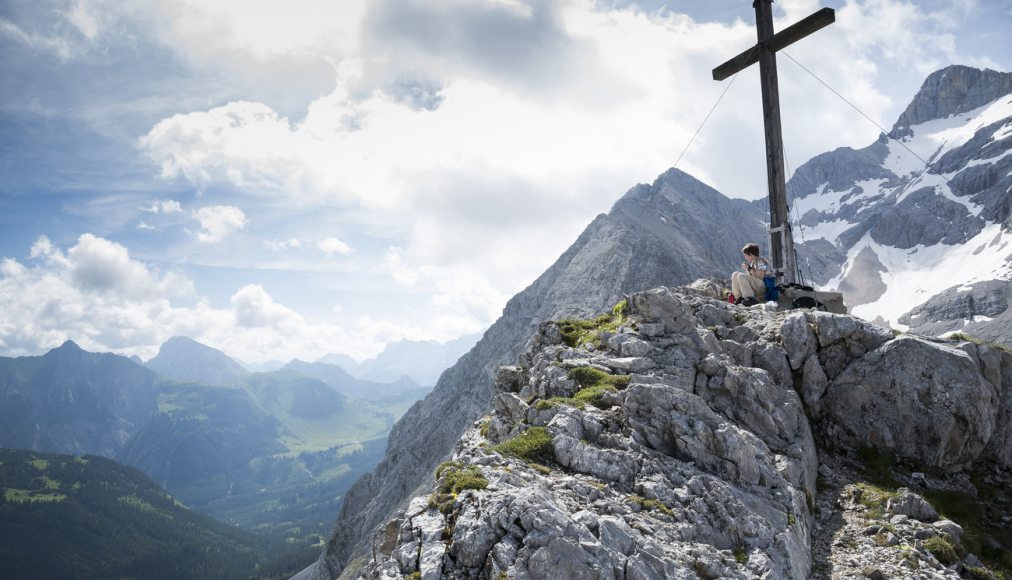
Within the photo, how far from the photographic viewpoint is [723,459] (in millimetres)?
16281

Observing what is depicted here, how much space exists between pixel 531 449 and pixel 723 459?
241 inches

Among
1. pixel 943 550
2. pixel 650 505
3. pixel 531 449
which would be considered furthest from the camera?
pixel 531 449

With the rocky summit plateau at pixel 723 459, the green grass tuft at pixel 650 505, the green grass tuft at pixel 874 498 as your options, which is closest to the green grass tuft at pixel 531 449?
the rocky summit plateau at pixel 723 459

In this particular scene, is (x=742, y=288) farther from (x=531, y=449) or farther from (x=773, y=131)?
(x=531, y=449)

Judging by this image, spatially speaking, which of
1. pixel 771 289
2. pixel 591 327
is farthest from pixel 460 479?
pixel 771 289

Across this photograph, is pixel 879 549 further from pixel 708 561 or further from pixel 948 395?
pixel 948 395

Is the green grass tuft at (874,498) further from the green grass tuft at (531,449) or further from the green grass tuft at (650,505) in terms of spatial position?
the green grass tuft at (531,449)

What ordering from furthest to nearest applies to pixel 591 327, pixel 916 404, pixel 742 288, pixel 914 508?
pixel 742 288 → pixel 591 327 → pixel 916 404 → pixel 914 508

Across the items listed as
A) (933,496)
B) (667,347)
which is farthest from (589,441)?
(933,496)

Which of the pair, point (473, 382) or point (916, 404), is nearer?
point (916, 404)

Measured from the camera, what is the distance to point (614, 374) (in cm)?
2011

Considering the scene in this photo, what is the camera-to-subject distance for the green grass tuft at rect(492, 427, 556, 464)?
15.3 metres

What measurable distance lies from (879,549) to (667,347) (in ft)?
30.2

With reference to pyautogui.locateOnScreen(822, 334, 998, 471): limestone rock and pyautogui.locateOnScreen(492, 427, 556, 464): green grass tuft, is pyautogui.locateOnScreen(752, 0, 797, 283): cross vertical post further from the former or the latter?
pyautogui.locateOnScreen(492, 427, 556, 464): green grass tuft
